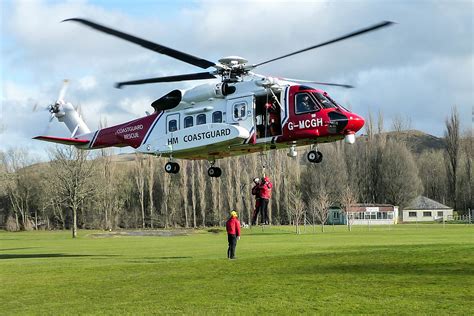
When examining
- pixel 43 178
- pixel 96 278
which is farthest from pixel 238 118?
pixel 43 178

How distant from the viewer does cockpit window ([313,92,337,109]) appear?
25875 millimetres

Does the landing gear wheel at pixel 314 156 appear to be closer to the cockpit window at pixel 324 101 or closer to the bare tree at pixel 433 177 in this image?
the cockpit window at pixel 324 101

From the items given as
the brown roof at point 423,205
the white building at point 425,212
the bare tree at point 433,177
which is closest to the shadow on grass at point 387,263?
the white building at point 425,212

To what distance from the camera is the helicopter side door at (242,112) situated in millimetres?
26837

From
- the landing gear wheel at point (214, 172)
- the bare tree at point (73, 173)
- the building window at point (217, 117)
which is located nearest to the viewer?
the building window at point (217, 117)

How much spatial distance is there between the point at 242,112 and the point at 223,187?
85986mm

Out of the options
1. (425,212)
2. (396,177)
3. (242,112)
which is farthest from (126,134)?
(425,212)

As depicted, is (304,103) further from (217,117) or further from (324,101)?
(217,117)

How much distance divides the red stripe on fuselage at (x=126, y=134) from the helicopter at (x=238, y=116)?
38 cm

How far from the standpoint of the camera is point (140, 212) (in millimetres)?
113750

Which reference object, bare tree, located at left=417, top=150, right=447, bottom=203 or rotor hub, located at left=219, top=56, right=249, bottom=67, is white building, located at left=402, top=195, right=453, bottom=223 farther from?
rotor hub, located at left=219, top=56, right=249, bottom=67

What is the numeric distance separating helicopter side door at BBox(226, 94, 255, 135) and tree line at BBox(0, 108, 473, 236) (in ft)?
237

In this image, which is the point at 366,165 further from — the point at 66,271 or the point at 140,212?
the point at 66,271

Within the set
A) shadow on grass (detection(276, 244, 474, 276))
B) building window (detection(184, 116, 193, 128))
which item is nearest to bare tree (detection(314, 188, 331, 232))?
shadow on grass (detection(276, 244, 474, 276))
